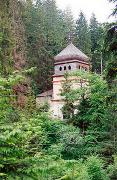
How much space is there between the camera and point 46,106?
1238 inches

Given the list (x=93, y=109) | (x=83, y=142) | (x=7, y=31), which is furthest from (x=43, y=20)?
(x=83, y=142)

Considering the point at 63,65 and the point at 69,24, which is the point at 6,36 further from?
the point at 69,24

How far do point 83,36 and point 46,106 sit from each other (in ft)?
68.2

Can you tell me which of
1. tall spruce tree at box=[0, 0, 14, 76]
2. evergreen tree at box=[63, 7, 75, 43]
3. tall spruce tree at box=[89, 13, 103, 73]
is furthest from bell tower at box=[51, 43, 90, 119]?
tall spruce tree at box=[0, 0, 14, 76]

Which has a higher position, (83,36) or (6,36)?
(83,36)

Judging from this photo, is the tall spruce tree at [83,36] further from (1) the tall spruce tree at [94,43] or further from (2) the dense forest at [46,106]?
(1) the tall spruce tree at [94,43]

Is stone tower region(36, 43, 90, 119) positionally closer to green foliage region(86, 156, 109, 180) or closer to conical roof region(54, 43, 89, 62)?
conical roof region(54, 43, 89, 62)

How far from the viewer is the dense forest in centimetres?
357

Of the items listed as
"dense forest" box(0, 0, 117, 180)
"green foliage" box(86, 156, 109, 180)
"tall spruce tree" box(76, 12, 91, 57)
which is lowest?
"green foliage" box(86, 156, 109, 180)

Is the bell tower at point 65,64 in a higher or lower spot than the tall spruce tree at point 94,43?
lower

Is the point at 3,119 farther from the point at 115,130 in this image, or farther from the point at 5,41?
the point at 5,41

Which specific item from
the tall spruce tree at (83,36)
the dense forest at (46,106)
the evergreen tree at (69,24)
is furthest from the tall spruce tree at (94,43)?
the evergreen tree at (69,24)

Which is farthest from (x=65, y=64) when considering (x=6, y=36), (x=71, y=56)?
(x=6, y=36)

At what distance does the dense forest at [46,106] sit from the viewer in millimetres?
3571
